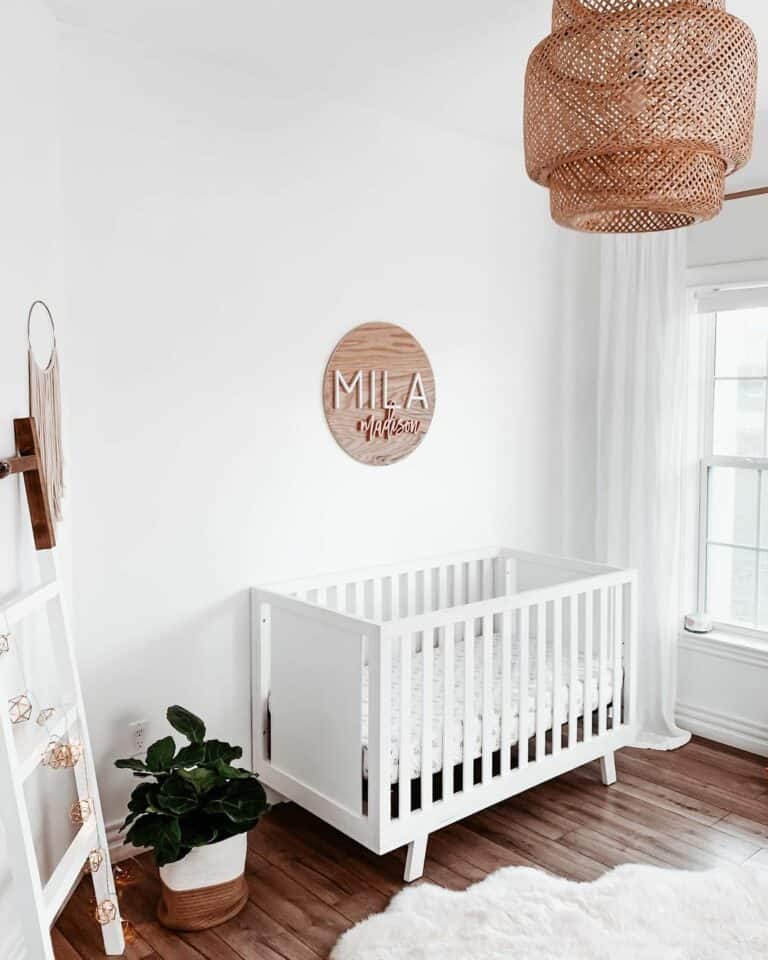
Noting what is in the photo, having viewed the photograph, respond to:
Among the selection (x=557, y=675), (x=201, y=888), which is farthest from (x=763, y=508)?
(x=201, y=888)

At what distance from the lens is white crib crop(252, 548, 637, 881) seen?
2520 mm

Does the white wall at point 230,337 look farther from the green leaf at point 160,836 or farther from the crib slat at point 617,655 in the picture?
the crib slat at point 617,655

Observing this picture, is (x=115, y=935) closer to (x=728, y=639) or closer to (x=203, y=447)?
(x=203, y=447)

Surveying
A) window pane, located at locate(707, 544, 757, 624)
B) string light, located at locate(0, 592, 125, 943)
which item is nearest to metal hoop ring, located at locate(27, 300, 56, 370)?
string light, located at locate(0, 592, 125, 943)

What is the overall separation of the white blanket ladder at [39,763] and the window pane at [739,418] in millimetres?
2811

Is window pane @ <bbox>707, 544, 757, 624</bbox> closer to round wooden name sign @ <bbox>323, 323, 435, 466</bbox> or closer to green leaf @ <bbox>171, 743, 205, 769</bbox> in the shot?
round wooden name sign @ <bbox>323, 323, 435, 466</bbox>

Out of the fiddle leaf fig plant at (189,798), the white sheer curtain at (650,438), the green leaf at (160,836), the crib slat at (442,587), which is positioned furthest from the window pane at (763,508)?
the green leaf at (160,836)

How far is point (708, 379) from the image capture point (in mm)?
3807

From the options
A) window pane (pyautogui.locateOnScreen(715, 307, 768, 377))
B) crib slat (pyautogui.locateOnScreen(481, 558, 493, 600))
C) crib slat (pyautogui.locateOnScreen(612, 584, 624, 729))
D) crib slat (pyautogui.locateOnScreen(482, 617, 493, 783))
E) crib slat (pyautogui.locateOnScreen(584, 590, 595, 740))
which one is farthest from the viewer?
crib slat (pyautogui.locateOnScreen(481, 558, 493, 600))

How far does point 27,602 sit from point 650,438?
2682mm

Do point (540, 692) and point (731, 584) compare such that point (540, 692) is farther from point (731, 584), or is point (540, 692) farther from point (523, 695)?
point (731, 584)

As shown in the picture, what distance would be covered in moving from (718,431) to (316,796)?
2.31m

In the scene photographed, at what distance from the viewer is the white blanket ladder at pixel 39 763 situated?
1731 millimetres

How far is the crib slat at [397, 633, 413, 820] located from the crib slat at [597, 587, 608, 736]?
3.23 ft
